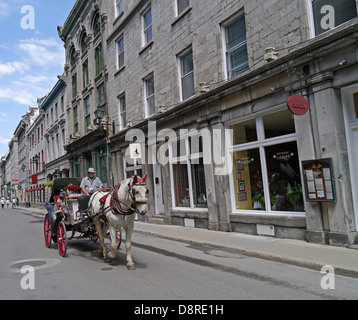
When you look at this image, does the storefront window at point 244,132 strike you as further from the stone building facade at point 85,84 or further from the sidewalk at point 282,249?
the stone building facade at point 85,84

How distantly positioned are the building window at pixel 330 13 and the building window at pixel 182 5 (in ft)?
19.8

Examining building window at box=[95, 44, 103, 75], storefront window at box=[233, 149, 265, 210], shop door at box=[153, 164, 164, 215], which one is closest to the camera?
storefront window at box=[233, 149, 265, 210]

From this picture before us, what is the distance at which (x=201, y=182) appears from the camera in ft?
38.5

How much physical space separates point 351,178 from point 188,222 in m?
6.43

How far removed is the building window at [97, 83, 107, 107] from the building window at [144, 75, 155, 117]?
5257mm

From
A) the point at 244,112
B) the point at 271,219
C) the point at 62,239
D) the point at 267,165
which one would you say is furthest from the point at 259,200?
the point at 62,239

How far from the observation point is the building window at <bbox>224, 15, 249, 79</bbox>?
32.7ft

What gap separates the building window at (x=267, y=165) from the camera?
8523 millimetres

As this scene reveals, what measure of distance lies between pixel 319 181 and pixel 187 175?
600 cm

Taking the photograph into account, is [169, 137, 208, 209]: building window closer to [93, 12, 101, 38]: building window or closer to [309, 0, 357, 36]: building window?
[309, 0, 357, 36]: building window

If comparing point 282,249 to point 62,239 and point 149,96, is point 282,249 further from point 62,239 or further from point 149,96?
point 149,96

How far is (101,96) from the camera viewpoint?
21.0 m

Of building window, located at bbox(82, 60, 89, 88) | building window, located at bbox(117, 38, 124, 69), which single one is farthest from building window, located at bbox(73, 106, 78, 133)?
building window, located at bbox(117, 38, 124, 69)
